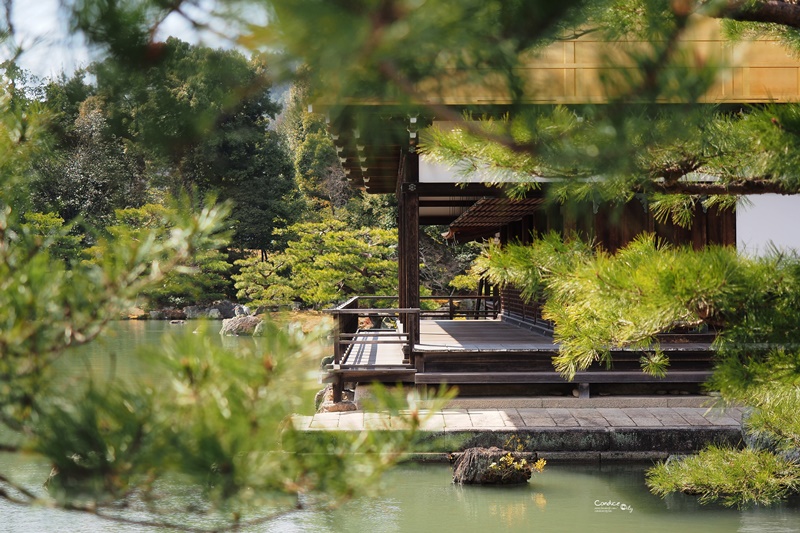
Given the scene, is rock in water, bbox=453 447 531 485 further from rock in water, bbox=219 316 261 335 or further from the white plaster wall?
rock in water, bbox=219 316 261 335

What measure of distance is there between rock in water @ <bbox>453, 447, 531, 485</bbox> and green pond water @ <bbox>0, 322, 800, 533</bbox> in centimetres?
8

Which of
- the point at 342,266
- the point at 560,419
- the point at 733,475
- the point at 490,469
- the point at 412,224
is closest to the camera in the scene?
the point at 733,475

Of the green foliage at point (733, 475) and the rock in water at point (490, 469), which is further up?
the green foliage at point (733, 475)

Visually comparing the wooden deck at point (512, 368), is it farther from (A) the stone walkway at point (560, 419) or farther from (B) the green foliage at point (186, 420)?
(B) the green foliage at point (186, 420)

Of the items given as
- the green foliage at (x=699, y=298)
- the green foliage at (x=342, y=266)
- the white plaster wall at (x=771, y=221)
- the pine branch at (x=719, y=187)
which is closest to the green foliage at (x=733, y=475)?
the green foliage at (x=699, y=298)

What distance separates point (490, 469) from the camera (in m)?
7.60

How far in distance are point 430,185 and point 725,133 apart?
21.6ft

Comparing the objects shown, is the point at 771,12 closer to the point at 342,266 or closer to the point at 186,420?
the point at 186,420

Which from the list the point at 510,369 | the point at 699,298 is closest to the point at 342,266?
the point at 510,369

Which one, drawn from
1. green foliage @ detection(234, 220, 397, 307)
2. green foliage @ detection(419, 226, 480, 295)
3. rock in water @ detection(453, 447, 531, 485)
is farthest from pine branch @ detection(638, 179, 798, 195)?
green foliage @ detection(419, 226, 480, 295)

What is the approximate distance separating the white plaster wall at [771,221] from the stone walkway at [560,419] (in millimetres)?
1842

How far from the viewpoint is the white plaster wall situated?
9.38 m

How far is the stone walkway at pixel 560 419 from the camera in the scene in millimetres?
8125

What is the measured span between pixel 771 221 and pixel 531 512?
4.37m
